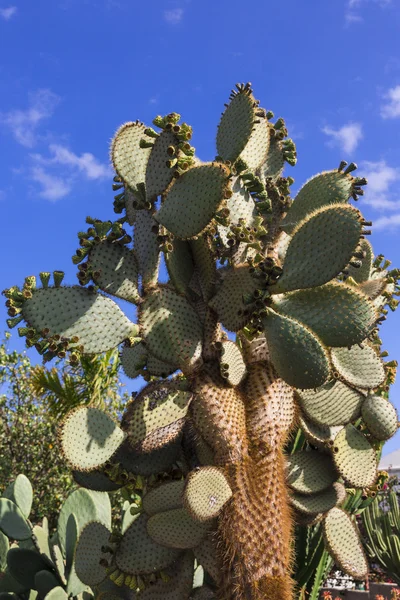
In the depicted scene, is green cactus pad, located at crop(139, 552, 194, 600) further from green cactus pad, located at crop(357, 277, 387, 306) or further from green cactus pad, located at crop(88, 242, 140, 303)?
green cactus pad, located at crop(357, 277, 387, 306)

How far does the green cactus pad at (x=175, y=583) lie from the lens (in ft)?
10.0

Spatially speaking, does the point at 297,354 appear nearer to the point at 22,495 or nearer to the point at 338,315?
the point at 338,315

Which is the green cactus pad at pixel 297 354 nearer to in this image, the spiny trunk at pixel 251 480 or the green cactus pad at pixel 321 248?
the green cactus pad at pixel 321 248

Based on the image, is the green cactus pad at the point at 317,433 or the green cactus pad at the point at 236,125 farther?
the green cactus pad at the point at 317,433

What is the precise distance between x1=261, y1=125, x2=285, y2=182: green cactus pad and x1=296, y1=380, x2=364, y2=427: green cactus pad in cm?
127

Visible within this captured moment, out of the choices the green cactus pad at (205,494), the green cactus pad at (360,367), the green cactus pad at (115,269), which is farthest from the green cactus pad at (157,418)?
the green cactus pad at (360,367)

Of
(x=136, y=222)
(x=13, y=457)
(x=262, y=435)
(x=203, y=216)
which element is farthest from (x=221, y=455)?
(x=13, y=457)

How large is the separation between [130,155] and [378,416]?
2.03 meters

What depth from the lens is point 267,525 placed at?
2598 mm

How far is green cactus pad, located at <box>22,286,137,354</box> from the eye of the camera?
2.64 meters

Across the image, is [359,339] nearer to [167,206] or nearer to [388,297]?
[167,206]

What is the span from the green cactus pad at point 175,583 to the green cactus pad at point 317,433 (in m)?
0.90

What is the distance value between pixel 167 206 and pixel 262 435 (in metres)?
1.10

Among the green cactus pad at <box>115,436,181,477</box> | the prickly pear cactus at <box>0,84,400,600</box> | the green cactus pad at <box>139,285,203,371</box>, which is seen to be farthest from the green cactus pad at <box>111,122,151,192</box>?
the green cactus pad at <box>115,436,181,477</box>
